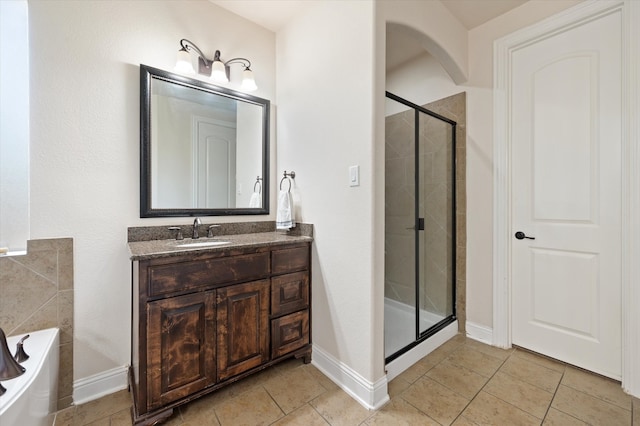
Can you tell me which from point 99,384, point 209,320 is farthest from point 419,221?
point 99,384

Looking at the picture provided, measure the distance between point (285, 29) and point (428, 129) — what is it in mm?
1454

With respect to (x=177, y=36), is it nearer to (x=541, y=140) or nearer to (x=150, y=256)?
(x=150, y=256)

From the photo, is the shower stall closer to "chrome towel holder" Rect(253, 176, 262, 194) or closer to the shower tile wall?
the shower tile wall

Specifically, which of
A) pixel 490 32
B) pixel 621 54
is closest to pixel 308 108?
pixel 490 32

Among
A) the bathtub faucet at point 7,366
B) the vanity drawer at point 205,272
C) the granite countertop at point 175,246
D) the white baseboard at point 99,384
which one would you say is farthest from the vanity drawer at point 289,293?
the bathtub faucet at point 7,366

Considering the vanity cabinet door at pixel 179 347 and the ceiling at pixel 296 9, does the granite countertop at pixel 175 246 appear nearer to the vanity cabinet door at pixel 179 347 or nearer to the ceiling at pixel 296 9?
the vanity cabinet door at pixel 179 347

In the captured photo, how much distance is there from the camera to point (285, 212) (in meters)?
2.03

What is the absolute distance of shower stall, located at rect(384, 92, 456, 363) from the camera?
219cm

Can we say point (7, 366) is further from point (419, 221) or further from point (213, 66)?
point (419, 221)

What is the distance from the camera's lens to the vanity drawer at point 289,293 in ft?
5.73

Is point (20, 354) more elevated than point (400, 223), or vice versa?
point (400, 223)

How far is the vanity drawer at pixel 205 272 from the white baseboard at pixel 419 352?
1031 mm

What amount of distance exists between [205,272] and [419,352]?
1587 mm

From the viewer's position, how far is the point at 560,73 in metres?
1.89
